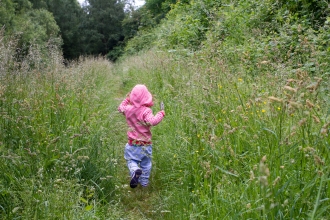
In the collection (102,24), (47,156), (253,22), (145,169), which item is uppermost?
(102,24)

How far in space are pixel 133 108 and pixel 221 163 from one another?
1588mm

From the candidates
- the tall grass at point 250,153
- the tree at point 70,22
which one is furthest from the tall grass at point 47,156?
the tree at point 70,22

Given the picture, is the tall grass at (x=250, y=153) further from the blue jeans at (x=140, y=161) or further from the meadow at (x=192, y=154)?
the blue jeans at (x=140, y=161)

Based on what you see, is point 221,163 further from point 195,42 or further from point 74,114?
point 195,42

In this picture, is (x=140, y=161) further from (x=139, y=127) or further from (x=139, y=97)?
(x=139, y=97)

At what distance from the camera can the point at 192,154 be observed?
11.0ft

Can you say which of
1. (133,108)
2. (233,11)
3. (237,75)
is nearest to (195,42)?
(233,11)

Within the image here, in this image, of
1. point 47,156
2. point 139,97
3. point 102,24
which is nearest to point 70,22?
point 102,24

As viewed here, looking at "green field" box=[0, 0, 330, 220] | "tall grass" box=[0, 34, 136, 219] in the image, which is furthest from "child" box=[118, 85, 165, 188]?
"tall grass" box=[0, 34, 136, 219]

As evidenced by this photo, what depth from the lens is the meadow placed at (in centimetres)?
198

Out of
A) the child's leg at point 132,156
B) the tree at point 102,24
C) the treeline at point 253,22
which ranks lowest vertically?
the child's leg at point 132,156

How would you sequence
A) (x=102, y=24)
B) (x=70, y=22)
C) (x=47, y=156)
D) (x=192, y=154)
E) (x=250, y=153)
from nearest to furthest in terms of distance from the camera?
(x=250, y=153) < (x=47, y=156) < (x=192, y=154) < (x=70, y=22) < (x=102, y=24)

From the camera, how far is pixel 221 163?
271 cm

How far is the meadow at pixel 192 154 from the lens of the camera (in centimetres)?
198
